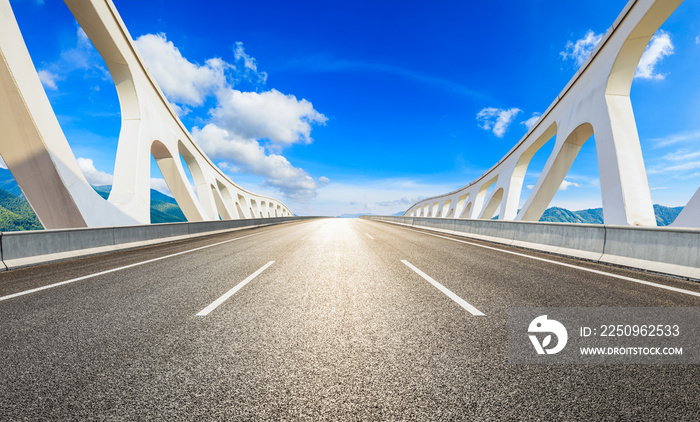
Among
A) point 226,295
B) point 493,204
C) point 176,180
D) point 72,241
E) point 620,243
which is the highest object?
point 176,180

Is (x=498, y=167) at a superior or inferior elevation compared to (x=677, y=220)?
superior

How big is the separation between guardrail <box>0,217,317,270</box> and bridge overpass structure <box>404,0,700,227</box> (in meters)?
17.8

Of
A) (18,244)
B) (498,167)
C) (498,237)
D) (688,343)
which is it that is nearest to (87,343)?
(688,343)

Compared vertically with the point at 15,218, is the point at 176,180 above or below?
above

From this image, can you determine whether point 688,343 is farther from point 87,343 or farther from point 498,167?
point 498,167

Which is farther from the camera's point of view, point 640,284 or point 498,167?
point 498,167

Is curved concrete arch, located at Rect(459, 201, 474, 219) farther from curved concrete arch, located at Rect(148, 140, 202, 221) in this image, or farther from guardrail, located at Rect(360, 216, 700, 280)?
curved concrete arch, located at Rect(148, 140, 202, 221)

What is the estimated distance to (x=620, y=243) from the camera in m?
6.59

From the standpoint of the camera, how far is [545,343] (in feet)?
8.81

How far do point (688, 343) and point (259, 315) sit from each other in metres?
4.18

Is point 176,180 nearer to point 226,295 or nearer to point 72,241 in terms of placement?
point 72,241

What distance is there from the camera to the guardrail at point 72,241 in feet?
20.8

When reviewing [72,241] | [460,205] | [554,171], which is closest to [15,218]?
[72,241]

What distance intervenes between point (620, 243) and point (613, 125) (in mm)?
10296
